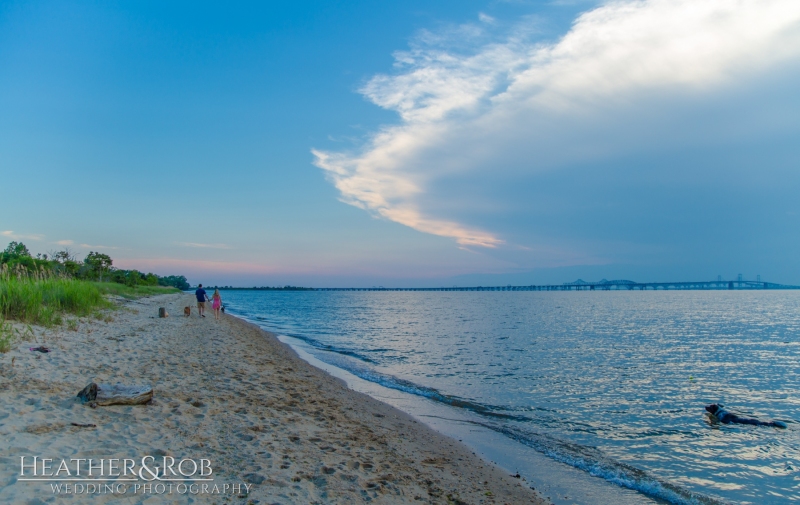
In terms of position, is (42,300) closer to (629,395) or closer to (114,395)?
(114,395)

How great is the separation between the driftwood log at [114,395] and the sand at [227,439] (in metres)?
0.13

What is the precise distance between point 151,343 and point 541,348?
767 inches

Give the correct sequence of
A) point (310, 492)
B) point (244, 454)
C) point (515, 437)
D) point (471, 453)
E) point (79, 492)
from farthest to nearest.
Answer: point (515, 437), point (471, 453), point (244, 454), point (310, 492), point (79, 492)

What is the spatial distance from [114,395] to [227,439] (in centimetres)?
223

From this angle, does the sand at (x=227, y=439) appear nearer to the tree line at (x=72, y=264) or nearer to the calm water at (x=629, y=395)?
the calm water at (x=629, y=395)

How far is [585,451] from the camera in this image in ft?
29.3

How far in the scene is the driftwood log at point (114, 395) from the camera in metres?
6.96

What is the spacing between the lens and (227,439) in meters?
6.64

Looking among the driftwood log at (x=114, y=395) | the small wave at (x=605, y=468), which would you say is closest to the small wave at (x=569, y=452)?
the small wave at (x=605, y=468)

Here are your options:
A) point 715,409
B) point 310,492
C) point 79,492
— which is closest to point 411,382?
point 715,409

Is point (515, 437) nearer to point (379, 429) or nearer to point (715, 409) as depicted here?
point (379, 429)

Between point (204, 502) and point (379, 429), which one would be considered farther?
point (379, 429)

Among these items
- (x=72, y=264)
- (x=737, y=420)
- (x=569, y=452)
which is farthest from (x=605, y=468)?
(x=72, y=264)

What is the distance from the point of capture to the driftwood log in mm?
6957
